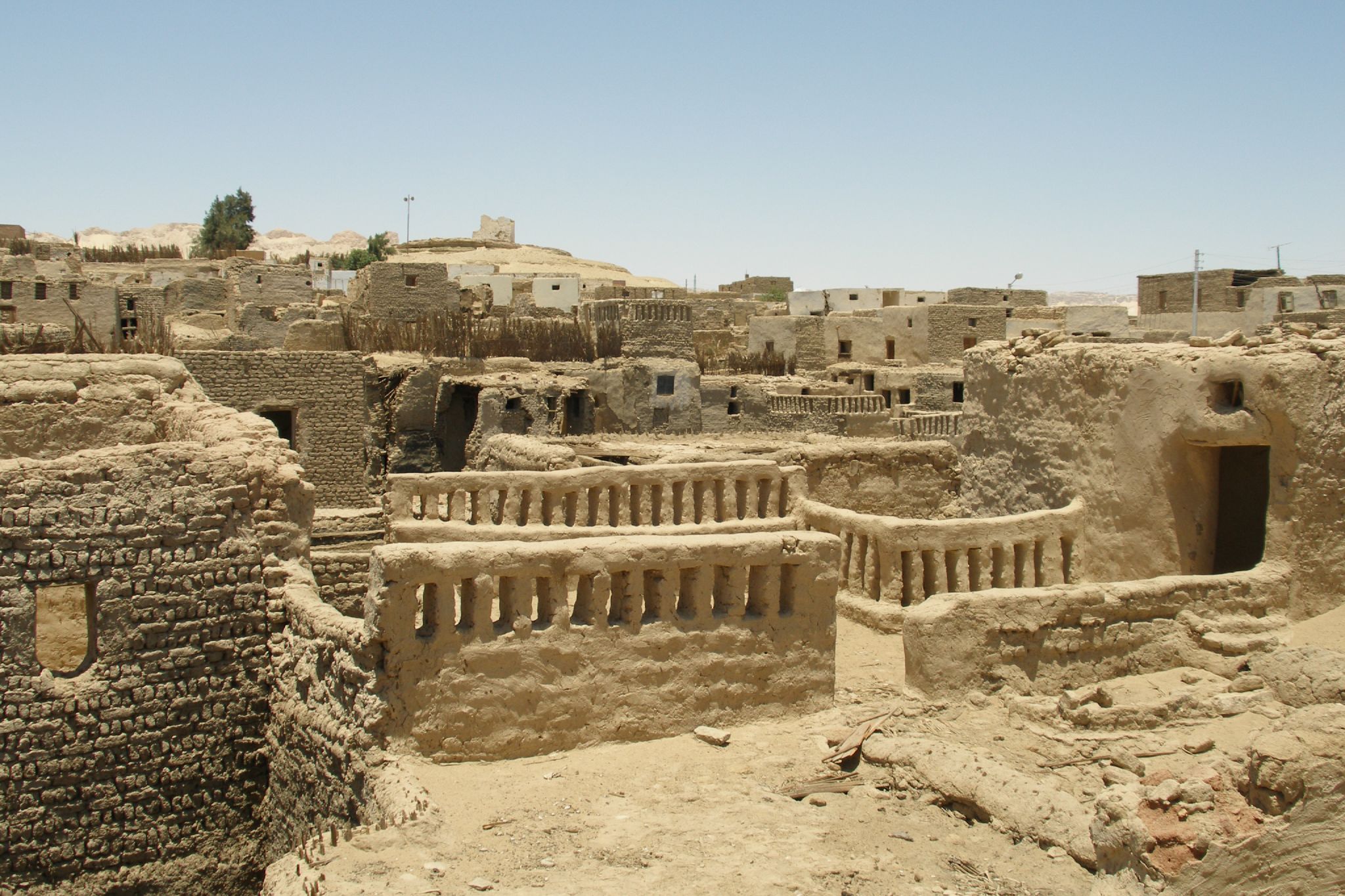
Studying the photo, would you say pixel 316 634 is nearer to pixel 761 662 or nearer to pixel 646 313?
pixel 761 662

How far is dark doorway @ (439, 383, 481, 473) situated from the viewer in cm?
2458

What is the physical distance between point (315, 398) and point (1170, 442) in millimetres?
13648

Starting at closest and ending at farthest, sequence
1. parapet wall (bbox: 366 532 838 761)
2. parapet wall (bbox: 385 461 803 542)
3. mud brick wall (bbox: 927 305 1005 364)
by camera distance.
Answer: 1. parapet wall (bbox: 366 532 838 761)
2. parapet wall (bbox: 385 461 803 542)
3. mud brick wall (bbox: 927 305 1005 364)

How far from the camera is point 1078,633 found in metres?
7.26

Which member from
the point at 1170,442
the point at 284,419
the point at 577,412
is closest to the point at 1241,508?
the point at 1170,442

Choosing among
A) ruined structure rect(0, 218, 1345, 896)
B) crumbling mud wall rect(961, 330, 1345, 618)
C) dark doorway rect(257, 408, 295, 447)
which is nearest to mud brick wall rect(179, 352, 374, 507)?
dark doorway rect(257, 408, 295, 447)

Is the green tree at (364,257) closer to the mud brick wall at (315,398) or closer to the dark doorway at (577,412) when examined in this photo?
the dark doorway at (577,412)

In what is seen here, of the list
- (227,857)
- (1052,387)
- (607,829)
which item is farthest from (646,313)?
(607,829)

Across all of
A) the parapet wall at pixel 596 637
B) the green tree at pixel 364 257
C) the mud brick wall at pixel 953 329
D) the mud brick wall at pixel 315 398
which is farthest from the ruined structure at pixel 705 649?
the green tree at pixel 364 257

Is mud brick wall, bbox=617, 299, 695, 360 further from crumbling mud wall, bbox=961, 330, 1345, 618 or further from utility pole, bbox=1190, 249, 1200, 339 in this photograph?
crumbling mud wall, bbox=961, 330, 1345, 618

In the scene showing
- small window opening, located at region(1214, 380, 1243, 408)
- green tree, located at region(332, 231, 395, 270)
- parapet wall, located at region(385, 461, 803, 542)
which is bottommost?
parapet wall, located at region(385, 461, 803, 542)

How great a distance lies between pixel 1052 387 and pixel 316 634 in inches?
259

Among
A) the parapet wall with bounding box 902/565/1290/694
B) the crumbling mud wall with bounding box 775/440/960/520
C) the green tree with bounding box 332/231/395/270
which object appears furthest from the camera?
the green tree with bounding box 332/231/395/270

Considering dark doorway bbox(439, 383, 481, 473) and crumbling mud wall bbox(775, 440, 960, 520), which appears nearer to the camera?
crumbling mud wall bbox(775, 440, 960, 520)
